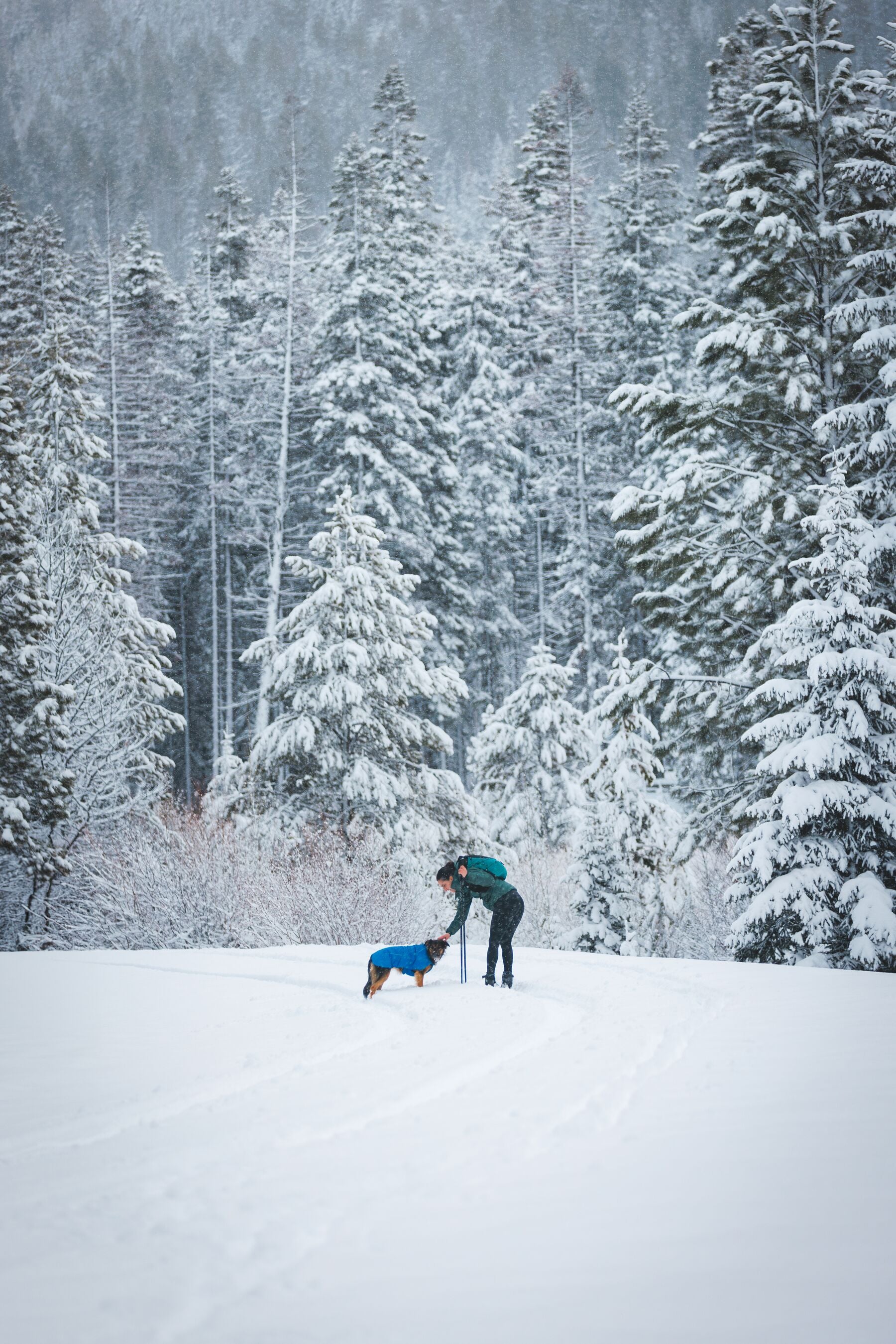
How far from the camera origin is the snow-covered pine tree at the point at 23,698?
16609 mm

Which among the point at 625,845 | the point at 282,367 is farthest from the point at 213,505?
the point at 625,845

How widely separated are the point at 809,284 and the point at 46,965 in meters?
15.3

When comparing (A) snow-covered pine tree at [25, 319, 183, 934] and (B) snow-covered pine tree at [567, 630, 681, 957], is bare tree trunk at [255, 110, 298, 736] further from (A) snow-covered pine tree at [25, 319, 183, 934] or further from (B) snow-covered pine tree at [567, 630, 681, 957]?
(B) snow-covered pine tree at [567, 630, 681, 957]

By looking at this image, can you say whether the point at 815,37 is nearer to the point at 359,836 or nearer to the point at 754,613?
the point at 754,613

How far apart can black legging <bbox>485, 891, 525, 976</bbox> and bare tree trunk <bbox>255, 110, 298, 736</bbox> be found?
17.9m

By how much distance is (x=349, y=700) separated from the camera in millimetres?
18516

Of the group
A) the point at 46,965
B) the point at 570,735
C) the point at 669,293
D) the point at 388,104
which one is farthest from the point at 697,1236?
the point at 388,104

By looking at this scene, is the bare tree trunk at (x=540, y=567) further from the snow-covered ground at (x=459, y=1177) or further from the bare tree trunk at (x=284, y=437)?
the snow-covered ground at (x=459, y=1177)

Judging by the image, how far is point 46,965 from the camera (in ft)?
42.1

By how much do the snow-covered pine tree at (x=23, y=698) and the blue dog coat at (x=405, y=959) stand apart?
8.82m

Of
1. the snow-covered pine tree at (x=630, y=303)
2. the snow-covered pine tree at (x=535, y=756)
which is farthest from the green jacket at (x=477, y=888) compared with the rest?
the snow-covered pine tree at (x=630, y=303)

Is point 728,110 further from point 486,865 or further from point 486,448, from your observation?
point 486,865

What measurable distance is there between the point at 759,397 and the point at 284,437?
1850cm

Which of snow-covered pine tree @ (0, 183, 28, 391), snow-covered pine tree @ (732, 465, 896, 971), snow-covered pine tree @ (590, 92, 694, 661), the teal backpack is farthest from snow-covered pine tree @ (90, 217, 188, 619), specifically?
snow-covered pine tree @ (732, 465, 896, 971)
